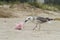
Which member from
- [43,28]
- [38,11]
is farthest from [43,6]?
[43,28]

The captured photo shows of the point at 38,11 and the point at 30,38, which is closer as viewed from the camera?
the point at 30,38

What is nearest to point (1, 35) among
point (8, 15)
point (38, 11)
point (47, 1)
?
point (8, 15)

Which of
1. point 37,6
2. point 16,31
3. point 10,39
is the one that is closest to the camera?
point 10,39

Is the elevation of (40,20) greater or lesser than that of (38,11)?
greater

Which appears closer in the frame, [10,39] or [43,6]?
[10,39]

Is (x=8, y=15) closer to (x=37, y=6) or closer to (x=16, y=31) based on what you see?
(x=37, y=6)

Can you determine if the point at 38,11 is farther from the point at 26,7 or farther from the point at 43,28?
the point at 43,28

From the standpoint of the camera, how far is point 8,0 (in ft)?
53.2

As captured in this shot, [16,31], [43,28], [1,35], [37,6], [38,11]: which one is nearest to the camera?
[1,35]

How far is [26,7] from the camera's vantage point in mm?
13664

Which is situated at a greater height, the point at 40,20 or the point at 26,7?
the point at 40,20

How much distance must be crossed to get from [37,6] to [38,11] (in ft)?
3.64

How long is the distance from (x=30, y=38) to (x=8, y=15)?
16.6 ft

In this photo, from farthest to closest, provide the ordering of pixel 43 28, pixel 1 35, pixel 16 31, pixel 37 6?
pixel 37 6
pixel 43 28
pixel 16 31
pixel 1 35
